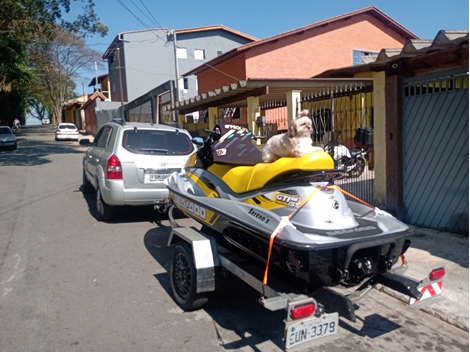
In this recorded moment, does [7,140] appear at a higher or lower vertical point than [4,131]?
lower

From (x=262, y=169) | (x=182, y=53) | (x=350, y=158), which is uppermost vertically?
(x=182, y=53)

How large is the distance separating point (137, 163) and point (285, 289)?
3.83 m

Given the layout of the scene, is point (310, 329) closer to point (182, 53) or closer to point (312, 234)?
point (312, 234)

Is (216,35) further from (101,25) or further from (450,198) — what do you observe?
(450,198)

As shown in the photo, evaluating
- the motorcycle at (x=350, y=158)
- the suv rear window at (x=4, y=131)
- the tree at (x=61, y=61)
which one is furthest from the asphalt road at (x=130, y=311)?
the tree at (x=61, y=61)

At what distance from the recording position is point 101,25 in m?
19.4

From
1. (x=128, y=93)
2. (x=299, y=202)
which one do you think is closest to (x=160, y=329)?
(x=299, y=202)

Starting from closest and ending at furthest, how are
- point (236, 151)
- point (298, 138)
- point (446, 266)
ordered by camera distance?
point (298, 138)
point (236, 151)
point (446, 266)

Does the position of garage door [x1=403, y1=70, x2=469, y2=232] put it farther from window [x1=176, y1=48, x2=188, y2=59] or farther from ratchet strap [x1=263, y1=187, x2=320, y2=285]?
window [x1=176, y1=48, x2=188, y2=59]

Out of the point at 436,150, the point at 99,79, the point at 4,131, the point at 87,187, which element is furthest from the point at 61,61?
the point at 436,150

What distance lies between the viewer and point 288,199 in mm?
3510

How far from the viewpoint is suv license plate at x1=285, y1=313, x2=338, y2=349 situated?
276 centimetres

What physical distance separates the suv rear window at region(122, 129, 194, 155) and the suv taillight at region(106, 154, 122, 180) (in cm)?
29

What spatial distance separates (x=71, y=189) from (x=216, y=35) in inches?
976
